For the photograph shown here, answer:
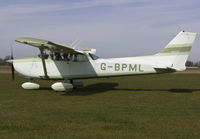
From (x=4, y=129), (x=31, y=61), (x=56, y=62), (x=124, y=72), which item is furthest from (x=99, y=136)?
(x=31, y=61)

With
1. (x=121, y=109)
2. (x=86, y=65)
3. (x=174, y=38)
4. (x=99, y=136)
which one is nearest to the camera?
(x=99, y=136)

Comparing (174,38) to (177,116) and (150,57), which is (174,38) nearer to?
(150,57)

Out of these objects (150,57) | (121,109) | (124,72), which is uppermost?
(150,57)

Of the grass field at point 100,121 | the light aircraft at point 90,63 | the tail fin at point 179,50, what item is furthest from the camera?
the light aircraft at point 90,63

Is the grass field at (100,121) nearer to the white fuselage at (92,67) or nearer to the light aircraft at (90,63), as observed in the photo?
the light aircraft at (90,63)

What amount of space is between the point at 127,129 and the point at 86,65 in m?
6.49

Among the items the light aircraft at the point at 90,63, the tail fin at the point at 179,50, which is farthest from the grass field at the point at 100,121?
the light aircraft at the point at 90,63

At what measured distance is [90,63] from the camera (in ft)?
34.9

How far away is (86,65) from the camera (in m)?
10.6

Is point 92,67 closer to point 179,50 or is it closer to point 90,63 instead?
point 90,63

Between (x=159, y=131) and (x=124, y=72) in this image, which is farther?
(x=124, y=72)

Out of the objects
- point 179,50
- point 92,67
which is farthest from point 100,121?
point 179,50

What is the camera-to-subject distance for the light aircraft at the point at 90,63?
386 inches

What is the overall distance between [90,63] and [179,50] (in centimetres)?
427
